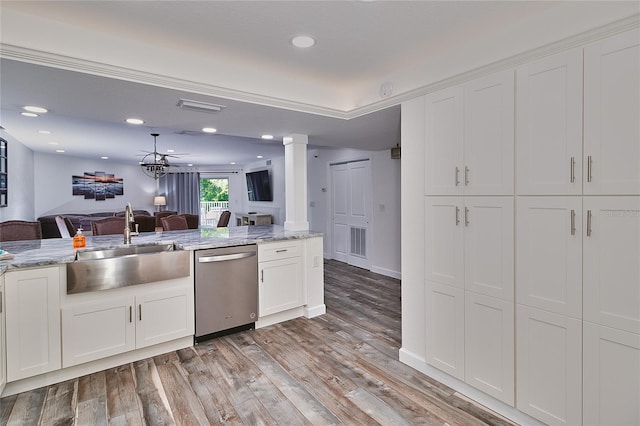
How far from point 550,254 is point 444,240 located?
2.20 feet

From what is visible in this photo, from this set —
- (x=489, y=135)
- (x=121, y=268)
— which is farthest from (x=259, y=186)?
(x=489, y=135)

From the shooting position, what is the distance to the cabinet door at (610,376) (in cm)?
155

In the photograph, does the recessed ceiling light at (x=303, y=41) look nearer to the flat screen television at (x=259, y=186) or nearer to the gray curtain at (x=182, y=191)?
the flat screen television at (x=259, y=186)

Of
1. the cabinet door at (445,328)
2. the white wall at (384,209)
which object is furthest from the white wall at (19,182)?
the cabinet door at (445,328)

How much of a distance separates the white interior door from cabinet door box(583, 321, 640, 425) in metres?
4.38

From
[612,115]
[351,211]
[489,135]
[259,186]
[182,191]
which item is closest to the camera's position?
[612,115]

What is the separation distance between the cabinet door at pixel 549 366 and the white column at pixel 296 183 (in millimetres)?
2631

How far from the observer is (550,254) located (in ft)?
5.98

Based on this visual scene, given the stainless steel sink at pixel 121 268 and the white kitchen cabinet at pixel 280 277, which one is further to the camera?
the white kitchen cabinet at pixel 280 277

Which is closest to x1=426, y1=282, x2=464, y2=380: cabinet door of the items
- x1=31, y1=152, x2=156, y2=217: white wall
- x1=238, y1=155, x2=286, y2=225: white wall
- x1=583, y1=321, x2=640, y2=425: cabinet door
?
x1=583, y1=321, x2=640, y2=425: cabinet door

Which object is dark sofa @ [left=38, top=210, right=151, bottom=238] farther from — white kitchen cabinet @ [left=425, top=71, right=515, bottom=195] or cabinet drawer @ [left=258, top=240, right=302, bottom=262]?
white kitchen cabinet @ [left=425, top=71, right=515, bottom=195]

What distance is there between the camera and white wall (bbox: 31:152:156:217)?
321 inches

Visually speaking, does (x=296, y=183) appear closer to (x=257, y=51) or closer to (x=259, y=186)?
(x=257, y=51)

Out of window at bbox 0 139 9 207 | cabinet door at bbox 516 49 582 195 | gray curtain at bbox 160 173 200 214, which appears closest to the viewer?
cabinet door at bbox 516 49 582 195
